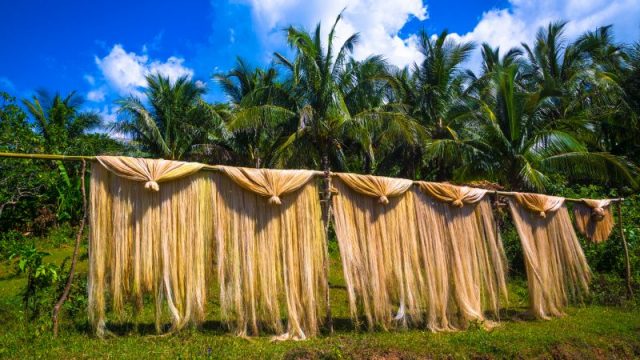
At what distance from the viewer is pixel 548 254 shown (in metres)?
6.99

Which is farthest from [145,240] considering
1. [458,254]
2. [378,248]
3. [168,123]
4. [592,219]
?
[168,123]

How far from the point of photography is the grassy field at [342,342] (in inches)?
159

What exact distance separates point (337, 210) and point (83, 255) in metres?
6.99

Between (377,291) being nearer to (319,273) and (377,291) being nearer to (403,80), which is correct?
(319,273)

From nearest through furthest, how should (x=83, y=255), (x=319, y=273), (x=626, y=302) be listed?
1. (x=319, y=273)
2. (x=626, y=302)
3. (x=83, y=255)

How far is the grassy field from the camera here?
405cm

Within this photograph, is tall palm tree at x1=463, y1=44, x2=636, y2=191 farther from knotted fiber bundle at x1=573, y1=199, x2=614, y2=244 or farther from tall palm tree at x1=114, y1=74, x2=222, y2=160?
tall palm tree at x1=114, y1=74, x2=222, y2=160

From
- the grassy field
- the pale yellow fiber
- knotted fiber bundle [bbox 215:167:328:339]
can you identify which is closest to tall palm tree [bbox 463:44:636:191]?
the grassy field

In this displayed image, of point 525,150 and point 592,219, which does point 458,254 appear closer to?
point 592,219

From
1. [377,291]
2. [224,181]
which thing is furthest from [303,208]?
[377,291]

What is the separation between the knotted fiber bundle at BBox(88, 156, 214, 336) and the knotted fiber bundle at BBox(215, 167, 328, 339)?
0.29 meters

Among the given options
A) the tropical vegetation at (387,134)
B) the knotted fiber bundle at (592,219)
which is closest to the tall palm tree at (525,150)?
the tropical vegetation at (387,134)

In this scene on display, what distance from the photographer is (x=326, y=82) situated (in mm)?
13359

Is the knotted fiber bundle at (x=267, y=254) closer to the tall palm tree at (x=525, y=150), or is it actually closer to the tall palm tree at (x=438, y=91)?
the tall palm tree at (x=525, y=150)
